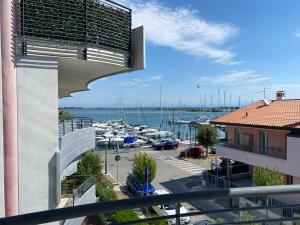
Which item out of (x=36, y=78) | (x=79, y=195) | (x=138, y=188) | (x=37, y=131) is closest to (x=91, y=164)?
(x=138, y=188)

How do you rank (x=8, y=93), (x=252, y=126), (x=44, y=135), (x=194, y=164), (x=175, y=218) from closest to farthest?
1. (x=175, y=218)
2. (x=8, y=93)
3. (x=44, y=135)
4. (x=252, y=126)
5. (x=194, y=164)

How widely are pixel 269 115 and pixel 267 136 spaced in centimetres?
257

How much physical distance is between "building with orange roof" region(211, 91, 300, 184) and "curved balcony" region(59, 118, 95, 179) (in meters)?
12.8

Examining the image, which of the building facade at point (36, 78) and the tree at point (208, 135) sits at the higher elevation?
the building facade at point (36, 78)

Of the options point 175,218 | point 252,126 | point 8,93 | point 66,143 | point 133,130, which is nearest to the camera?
point 175,218

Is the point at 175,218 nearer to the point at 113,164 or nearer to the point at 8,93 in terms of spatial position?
the point at 8,93

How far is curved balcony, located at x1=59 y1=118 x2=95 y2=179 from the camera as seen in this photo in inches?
441

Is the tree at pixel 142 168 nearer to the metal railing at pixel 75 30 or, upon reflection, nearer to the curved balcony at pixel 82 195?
the curved balcony at pixel 82 195

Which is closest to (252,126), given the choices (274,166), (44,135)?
(274,166)

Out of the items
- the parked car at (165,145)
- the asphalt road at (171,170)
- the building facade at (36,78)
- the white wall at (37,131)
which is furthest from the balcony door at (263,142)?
the parked car at (165,145)

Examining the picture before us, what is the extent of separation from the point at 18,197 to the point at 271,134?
20.2 metres

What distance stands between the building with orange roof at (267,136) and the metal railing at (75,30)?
595 inches

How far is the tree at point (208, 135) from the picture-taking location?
44.0m

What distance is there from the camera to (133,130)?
85375 mm
